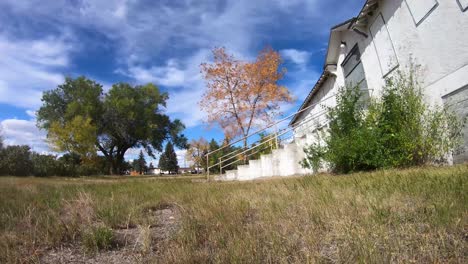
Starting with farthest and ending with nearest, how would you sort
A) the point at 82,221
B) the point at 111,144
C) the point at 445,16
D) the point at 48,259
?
the point at 111,144 → the point at 445,16 → the point at 82,221 → the point at 48,259

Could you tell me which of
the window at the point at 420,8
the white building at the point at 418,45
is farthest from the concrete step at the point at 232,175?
the window at the point at 420,8

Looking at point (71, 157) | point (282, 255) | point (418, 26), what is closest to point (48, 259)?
point (282, 255)

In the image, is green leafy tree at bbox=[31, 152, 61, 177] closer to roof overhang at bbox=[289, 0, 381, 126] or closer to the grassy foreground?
roof overhang at bbox=[289, 0, 381, 126]

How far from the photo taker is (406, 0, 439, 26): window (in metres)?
6.66

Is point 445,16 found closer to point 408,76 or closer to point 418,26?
point 418,26

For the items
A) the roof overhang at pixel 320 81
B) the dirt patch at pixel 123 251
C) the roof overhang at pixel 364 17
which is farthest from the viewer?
the roof overhang at pixel 320 81

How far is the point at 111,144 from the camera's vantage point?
43156 mm

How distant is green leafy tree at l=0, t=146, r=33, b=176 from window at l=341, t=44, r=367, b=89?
31559 millimetres

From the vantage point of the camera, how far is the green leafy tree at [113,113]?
39750mm

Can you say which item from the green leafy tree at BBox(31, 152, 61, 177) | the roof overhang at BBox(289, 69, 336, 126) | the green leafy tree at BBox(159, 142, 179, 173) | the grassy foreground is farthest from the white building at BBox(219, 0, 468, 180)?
the green leafy tree at BBox(159, 142, 179, 173)

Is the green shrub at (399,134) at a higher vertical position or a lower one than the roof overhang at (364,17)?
lower

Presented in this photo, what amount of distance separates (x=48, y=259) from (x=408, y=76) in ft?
28.9

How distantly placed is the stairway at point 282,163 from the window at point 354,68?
133 inches

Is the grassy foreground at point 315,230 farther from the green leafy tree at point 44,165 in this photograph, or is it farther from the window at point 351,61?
the green leafy tree at point 44,165
